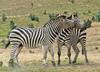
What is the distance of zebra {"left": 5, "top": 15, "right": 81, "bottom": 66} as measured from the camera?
19312 mm

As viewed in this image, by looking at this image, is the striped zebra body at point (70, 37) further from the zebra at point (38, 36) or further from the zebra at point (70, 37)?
the zebra at point (38, 36)

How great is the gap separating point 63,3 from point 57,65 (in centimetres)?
3727

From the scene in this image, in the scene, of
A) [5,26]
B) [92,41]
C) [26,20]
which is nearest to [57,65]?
[92,41]

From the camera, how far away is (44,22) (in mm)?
40719

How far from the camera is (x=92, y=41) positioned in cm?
2881

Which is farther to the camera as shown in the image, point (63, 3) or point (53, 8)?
point (63, 3)

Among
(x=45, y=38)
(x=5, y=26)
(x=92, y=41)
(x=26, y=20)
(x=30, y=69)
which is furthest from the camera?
(x=26, y=20)

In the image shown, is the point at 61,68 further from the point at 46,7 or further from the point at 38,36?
the point at 46,7

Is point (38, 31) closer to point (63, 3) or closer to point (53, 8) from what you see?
point (53, 8)

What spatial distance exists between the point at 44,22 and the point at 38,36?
21.3 m

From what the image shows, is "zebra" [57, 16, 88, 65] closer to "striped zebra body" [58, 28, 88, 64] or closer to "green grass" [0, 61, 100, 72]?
"striped zebra body" [58, 28, 88, 64]

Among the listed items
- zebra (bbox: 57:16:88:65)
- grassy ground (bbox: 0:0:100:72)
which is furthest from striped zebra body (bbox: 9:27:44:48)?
zebra (bbox: 57:16:88:65)

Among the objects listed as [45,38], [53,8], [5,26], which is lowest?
[45,38]

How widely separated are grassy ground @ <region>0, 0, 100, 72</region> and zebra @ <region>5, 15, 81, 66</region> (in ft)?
2.22
